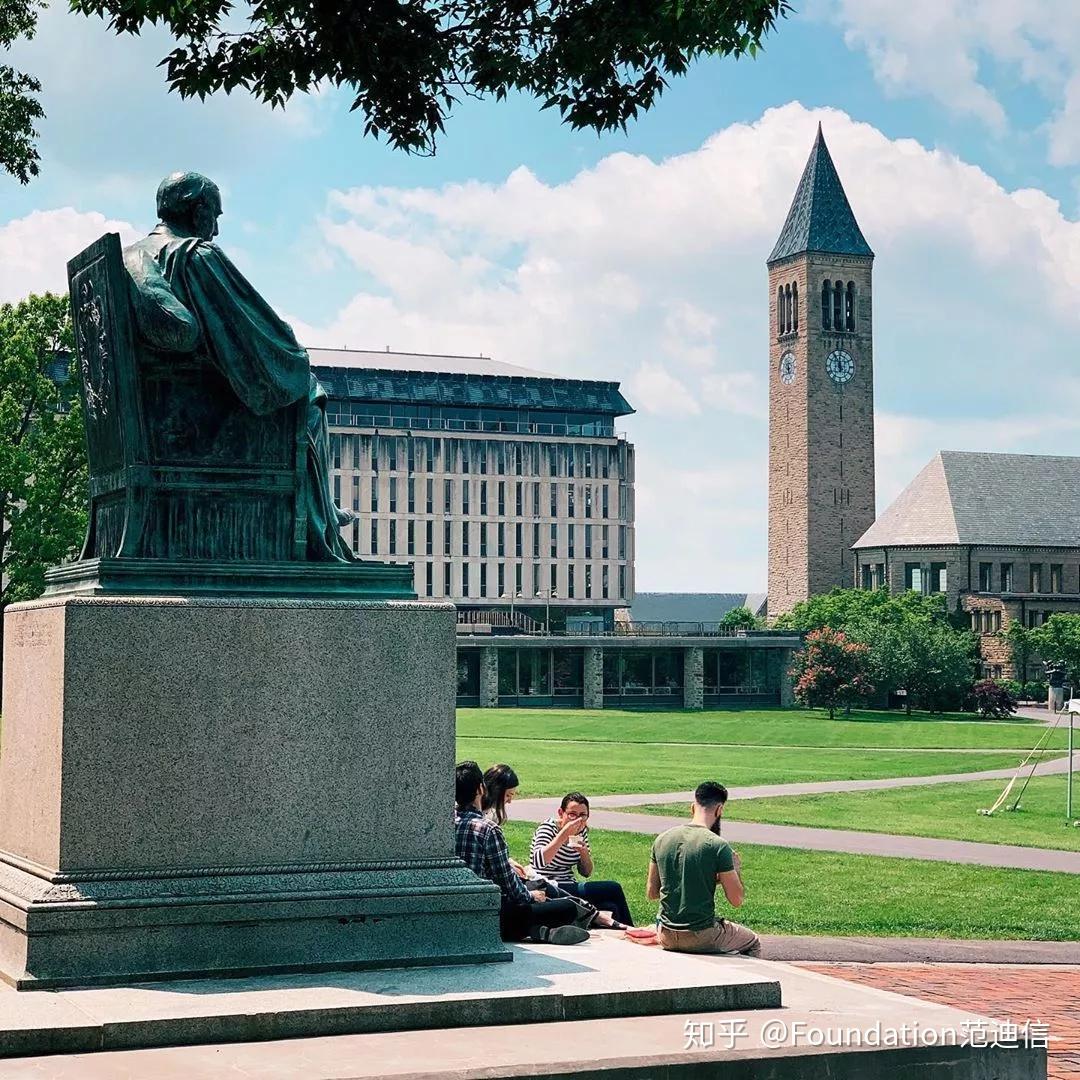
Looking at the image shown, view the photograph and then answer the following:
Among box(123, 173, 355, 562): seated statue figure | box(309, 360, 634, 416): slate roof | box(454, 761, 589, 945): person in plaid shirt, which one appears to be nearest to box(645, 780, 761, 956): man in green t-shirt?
box(454, 761, 589, 945): person in plaid shirt

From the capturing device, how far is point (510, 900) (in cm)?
1022

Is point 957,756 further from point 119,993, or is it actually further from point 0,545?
point 119,993

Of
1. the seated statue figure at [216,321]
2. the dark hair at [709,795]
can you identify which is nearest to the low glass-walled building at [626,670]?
the dark hair at [709,795]

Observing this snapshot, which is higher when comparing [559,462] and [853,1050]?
[559,462]

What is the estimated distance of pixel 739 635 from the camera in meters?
90.9

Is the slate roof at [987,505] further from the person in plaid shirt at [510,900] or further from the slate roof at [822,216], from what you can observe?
the person in plaid shirt at [510,900]

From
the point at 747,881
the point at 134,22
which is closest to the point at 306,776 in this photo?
the point at 134,22

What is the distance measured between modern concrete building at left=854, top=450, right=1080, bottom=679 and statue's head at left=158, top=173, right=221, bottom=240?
10785 cm

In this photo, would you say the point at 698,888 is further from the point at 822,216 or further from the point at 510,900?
the point at 822,216

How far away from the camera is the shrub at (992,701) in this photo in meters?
78.2

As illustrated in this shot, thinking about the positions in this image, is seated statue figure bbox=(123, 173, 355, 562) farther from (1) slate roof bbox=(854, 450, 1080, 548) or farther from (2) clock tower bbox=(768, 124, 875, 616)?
(2) clock tower bbox=(768, 124, 875, 616)

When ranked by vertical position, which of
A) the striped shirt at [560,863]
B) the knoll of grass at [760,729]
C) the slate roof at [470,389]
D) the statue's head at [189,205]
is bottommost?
the knoll of grass at [760,729]

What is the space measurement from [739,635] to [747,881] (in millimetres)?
73217

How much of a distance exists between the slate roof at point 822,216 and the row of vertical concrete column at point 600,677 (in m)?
48.0
